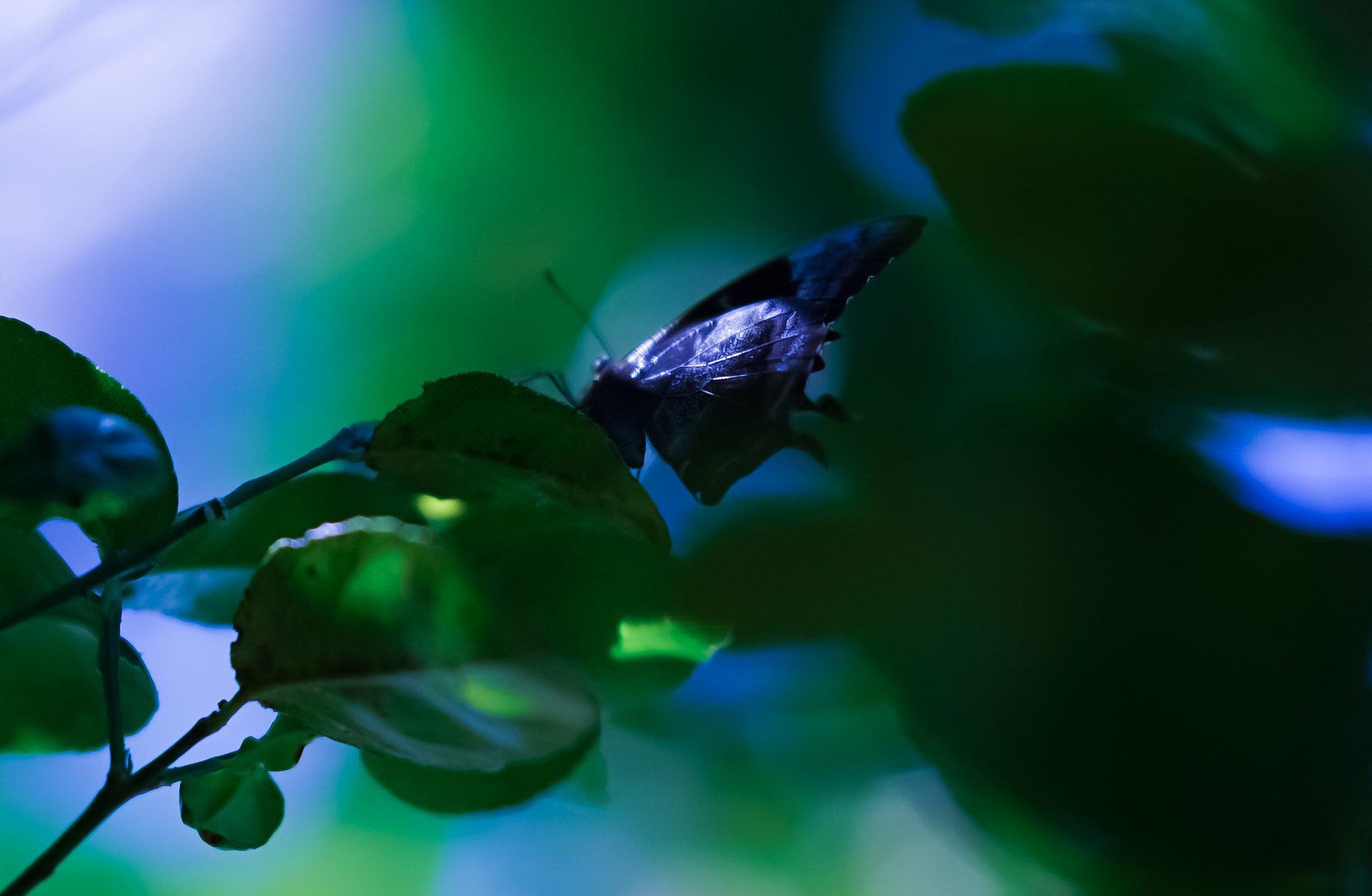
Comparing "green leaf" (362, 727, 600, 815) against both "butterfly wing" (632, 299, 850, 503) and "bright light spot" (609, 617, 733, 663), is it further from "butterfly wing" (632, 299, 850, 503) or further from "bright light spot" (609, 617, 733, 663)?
"butterfly wing" (632, 299, 850, 503)

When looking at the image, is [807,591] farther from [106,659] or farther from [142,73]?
[142,73]

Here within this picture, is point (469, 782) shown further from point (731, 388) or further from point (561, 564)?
point (731, 388)

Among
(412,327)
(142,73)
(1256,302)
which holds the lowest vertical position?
(1256,302)

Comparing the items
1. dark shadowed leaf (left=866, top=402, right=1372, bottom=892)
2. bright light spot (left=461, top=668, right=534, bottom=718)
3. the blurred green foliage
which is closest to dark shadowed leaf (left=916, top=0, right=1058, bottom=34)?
the blurred green foliage

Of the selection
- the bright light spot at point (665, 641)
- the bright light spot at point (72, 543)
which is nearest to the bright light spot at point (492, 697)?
the bright light spot at point (665, 641)

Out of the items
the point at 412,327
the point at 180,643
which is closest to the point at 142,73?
the point at 412,327
